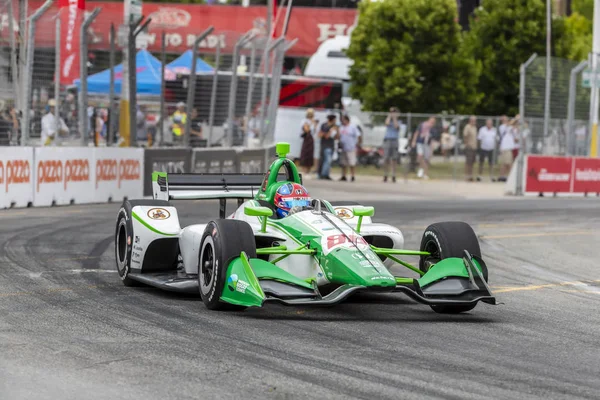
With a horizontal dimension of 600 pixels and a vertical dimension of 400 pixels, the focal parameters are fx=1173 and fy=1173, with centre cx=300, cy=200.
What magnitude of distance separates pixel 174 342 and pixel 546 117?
70.8 ft

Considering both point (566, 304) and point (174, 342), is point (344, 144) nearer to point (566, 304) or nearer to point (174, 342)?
point (566, 304)

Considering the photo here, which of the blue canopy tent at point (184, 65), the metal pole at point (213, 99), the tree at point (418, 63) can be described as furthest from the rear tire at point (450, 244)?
the tree at point (418, 63)

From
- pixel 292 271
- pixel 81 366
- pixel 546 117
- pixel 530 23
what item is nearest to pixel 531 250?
pixel 292 271

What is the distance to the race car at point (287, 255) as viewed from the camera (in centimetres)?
859

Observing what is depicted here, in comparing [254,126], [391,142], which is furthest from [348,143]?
[254,126]

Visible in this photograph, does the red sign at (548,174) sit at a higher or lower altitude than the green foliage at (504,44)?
lower

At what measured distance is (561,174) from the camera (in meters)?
28.5

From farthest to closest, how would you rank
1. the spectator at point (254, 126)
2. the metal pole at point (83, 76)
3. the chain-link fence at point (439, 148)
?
the chain-link fence at point (439, 148) → the spectator at point (254, 126) → the metal pole at point (83, 76)

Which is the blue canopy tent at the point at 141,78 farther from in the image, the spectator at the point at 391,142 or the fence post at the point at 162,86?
the spectator at the point at 391,142

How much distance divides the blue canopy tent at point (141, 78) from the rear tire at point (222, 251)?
11.8 metres

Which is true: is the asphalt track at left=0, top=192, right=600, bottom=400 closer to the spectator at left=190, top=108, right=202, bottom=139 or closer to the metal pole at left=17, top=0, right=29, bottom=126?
the metal pole at left=17, top=0, right=29, bottom=126

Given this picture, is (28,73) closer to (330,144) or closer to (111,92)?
(111,92)

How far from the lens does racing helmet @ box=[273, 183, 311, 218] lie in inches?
391

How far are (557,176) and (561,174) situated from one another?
5.4 inches
